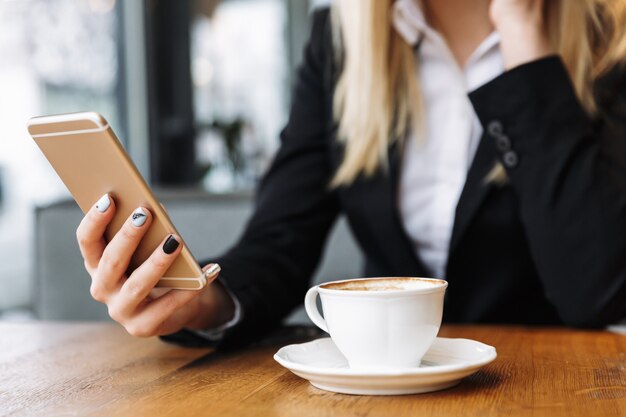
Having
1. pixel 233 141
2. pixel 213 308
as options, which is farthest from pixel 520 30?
pixel 233 141

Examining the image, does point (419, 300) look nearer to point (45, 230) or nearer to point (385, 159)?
point (385, 159)

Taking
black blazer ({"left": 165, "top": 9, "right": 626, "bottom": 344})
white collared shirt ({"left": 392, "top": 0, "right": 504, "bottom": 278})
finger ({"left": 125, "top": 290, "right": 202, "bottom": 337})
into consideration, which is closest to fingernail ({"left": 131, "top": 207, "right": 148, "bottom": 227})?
finger ({"left": 125, "top": 290, "right": 202, "bottom": 337})

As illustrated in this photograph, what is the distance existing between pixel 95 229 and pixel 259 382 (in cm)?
19

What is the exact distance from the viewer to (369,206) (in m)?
1.22

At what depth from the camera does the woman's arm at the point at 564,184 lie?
978 millimetres

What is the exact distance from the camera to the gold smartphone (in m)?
0.63

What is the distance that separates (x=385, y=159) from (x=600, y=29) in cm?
36

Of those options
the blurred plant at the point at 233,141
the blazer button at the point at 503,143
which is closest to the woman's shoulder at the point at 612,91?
the blazer button at the point at 503,143

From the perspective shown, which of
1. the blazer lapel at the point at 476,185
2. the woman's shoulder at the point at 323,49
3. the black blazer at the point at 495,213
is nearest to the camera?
the black blazer at the point at 495,213

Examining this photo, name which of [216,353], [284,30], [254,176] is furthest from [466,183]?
[284,30]

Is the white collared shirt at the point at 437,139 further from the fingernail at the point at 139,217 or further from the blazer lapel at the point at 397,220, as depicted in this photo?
the fingernail at the point at 139,217

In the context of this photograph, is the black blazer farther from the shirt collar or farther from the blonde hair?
the shirt collar

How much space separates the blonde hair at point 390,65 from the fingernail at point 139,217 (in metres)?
0.59

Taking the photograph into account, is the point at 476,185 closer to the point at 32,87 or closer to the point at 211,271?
the point at 211,271
